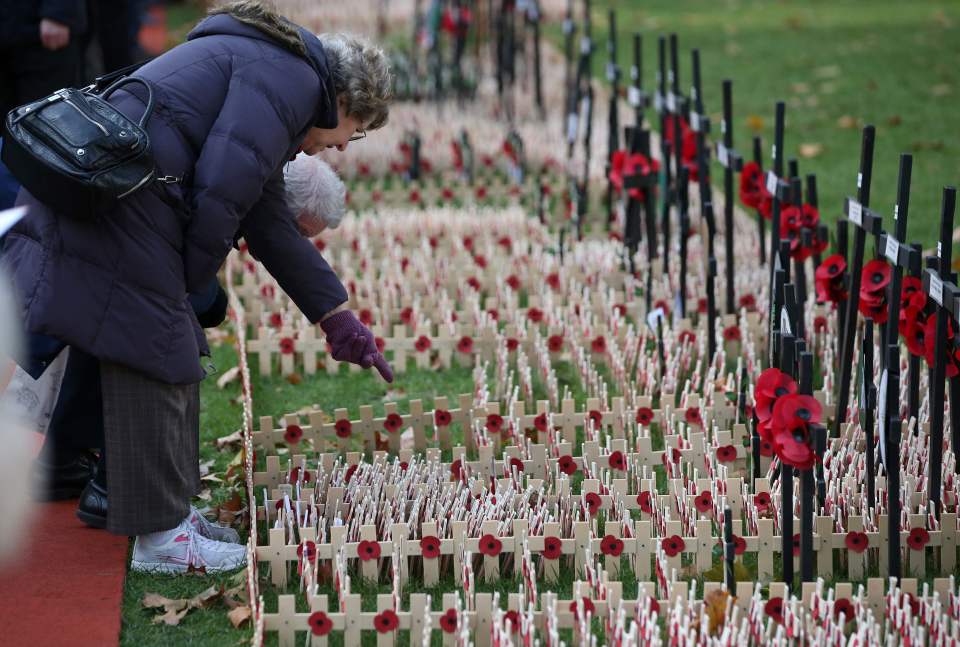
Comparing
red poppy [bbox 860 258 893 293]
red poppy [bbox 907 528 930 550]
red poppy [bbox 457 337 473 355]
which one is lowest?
red poppy [bbox 457 337 473 355]

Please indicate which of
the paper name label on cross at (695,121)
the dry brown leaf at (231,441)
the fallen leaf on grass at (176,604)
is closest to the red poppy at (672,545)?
the fallen leaf on grass at (176,604)

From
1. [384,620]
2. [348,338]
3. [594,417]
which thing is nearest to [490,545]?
[384,620]

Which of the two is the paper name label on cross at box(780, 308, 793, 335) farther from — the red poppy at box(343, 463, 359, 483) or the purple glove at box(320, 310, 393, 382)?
the red poppy at box(343, 463, 359, 483)

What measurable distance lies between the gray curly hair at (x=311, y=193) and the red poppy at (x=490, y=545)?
3.79 ft

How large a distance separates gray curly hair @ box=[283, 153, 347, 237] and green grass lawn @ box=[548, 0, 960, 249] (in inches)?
161

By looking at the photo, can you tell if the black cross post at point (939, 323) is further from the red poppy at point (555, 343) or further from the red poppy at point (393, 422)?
the red poppy at point (555, 343)

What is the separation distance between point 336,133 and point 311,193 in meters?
0.43

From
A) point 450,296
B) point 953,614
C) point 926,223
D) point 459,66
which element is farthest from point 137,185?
point 459,66

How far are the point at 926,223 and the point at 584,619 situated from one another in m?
4.91

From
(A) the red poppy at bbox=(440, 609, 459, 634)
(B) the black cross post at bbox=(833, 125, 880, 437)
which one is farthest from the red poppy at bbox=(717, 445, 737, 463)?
(A) the red poppy at bbox=(440, 609, 459, 634)

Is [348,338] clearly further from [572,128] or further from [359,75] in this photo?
[572,128]

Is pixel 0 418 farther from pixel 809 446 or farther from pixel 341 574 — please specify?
pixel 809 446

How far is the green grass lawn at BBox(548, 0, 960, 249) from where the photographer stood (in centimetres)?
888

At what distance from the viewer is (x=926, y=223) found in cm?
748
